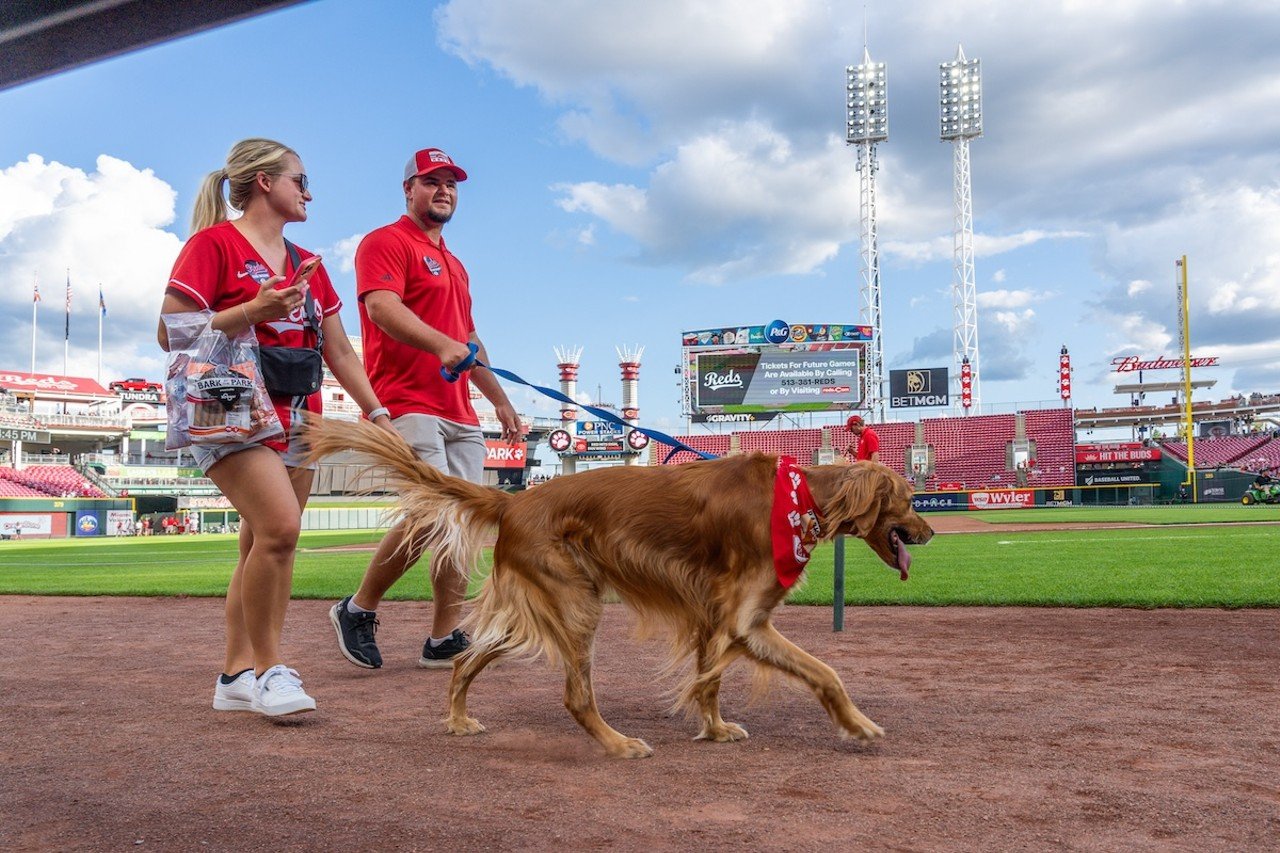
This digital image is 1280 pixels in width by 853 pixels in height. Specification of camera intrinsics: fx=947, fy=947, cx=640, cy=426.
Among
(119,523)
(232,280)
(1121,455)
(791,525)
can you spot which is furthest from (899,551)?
(1121,455)

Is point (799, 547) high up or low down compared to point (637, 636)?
up

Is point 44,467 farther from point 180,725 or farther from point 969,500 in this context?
point 180,725

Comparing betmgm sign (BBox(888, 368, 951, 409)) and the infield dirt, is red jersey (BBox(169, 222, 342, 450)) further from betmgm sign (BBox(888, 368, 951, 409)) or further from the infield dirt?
betmgm sign (BBox(888, 368, 951, 409))

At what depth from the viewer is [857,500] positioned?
412cm

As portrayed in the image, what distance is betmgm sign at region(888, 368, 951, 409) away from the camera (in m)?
58.6

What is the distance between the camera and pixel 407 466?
163 inches

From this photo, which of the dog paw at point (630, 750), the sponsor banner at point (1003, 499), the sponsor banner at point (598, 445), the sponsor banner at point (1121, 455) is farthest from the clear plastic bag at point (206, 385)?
the sponsor banner at point (598, 445)

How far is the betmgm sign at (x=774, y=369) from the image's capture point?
53688mm

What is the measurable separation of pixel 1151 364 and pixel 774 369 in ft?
165

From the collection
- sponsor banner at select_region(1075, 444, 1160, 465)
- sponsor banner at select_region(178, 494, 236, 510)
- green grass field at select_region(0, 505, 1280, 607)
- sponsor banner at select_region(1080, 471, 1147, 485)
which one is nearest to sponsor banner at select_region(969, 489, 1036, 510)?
sponsor banner at select_region(1080, 471, 1147, 485)

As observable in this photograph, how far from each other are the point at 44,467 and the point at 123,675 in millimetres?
58651

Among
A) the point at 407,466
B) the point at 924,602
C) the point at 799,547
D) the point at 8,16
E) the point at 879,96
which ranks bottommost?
the point at 924,602

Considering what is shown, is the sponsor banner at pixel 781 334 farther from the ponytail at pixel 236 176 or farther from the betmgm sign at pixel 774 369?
the ponytail at pixel 236 176

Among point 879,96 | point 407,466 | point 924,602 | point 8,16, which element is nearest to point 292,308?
point 407,466
